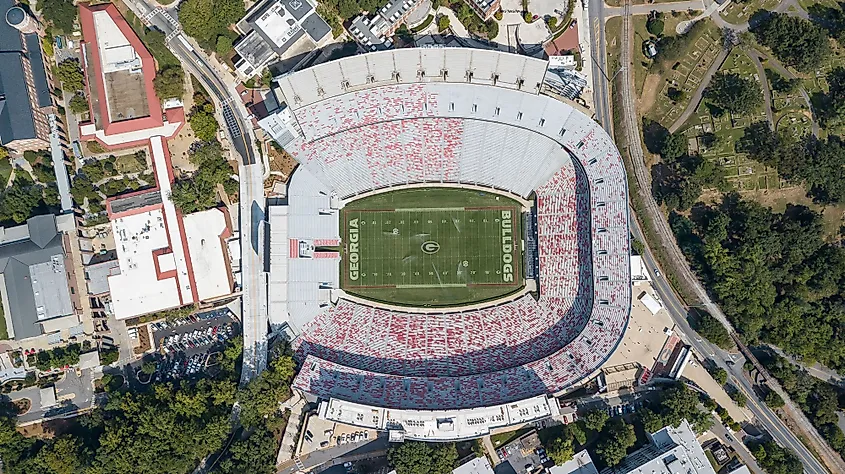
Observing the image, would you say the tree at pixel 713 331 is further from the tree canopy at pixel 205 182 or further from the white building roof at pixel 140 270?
the white building roof at pixel 140 270

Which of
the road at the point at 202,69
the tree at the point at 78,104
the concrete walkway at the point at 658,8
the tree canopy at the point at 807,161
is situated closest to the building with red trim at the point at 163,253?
the road at the point at 202,69

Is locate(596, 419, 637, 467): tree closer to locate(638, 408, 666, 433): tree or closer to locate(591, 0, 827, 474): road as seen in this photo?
locate(638, 408, 666, 433): tree

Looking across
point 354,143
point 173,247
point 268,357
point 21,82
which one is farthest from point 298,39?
point 268,357

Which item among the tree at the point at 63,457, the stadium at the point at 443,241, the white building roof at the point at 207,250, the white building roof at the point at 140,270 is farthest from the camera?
the white building roof at the point at 207,250

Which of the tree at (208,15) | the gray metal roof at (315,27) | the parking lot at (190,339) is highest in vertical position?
the tree at (208,15)

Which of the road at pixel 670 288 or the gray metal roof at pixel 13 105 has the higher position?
the gray metal roof at pixel 13 105

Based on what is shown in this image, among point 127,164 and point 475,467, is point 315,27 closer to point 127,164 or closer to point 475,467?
point 127,164
